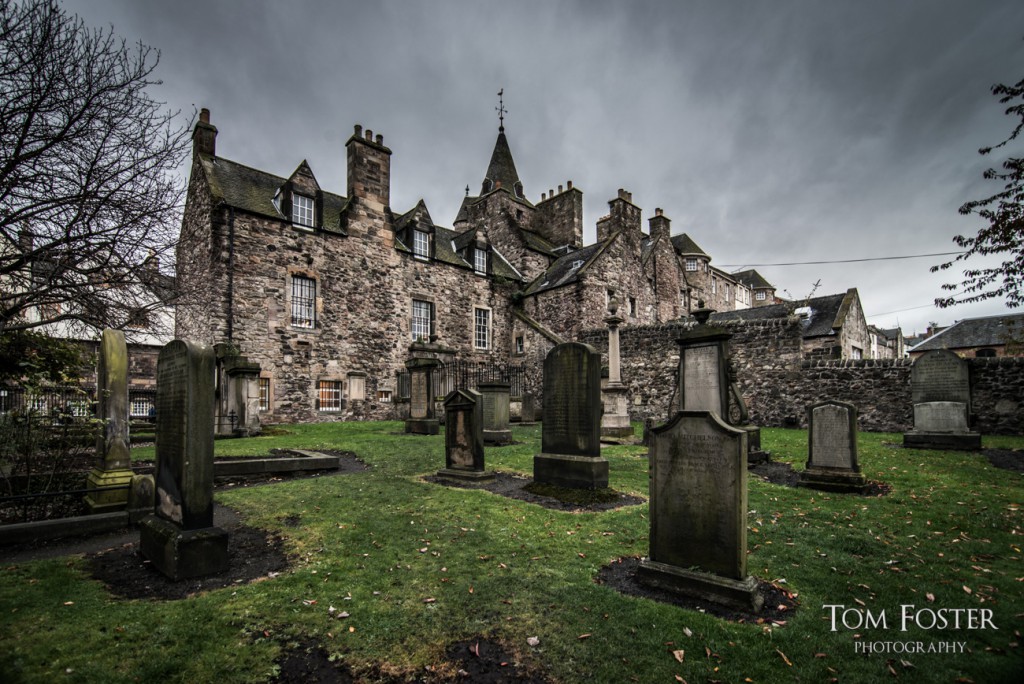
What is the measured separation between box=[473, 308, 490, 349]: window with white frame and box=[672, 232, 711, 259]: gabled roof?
22.7 metres

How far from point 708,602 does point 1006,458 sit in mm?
→ 10683

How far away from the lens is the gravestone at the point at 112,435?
558 centimetres

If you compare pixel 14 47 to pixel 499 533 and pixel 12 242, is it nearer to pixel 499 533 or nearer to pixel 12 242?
pixel 12 242

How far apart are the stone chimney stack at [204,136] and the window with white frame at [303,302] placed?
250 inches

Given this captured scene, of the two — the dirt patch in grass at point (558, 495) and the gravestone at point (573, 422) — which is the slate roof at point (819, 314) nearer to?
the gravestone at point (573, 422)

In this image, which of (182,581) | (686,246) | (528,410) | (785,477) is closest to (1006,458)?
(785,477)

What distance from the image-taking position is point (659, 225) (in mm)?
31250

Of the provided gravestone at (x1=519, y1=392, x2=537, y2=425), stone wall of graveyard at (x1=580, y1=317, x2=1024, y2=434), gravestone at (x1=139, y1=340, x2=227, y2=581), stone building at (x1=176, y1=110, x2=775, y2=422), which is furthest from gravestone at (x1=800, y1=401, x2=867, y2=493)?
stone building at (x1=176, y1=110, x2=775, y2=422)

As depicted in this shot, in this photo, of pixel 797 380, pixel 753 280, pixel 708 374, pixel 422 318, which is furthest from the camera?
pixel 753 280

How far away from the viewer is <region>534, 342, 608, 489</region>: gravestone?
7070 mm

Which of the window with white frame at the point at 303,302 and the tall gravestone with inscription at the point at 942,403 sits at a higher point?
the window with white frame at the point at 303,302

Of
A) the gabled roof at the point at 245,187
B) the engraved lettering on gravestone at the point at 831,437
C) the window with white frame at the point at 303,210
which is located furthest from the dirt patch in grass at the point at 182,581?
the window with white frame at the point at 303,210

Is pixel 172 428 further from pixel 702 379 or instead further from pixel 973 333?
pixel 973 333

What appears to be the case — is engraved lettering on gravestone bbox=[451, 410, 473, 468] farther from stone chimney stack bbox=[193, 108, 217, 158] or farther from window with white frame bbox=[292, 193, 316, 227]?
stone chimney stack bbox=[193, 108, 217, 158]
